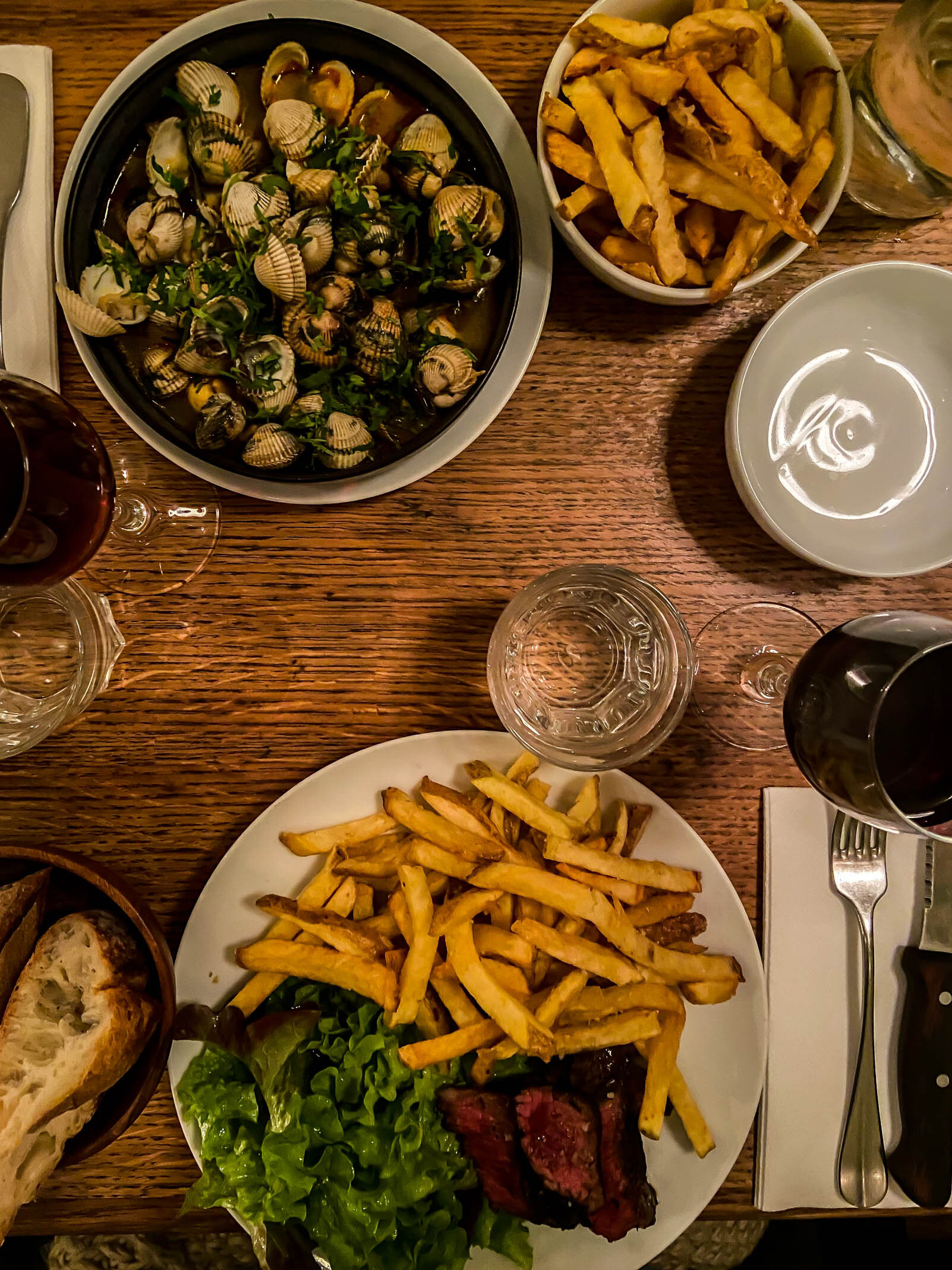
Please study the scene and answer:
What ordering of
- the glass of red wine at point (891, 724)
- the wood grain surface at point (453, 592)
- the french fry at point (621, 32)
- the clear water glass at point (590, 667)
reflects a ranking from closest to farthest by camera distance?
1. the glass of red wine at point (891, 724)
2. the french fry at point (621, 32)
3. the clear water glass at point (590, 667)
4. the wood grain surface at point (453, 592)

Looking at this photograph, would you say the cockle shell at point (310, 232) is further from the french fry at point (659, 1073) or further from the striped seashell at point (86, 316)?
the french fry at point (659, 1073)

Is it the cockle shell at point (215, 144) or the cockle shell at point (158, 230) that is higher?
the cockle shell at point (215, 144)

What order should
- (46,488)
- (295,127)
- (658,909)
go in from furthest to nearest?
(658,909) → (295,127) → (46,488)

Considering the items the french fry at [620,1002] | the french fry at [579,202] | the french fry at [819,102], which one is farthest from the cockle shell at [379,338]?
the french fry at [620,1002]

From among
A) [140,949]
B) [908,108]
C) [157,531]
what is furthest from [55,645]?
[908,108]

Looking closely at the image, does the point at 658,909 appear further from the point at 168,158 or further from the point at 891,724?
the point at 168,158

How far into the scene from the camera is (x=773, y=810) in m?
1.28

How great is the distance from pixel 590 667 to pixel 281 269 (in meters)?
0.69

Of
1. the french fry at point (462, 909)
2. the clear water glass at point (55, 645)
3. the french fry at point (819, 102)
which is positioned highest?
the french fry at point (819, 102)

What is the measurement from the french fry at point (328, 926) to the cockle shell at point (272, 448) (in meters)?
0.59

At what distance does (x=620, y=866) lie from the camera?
3.75 feet

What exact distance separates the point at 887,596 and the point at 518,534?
570mm

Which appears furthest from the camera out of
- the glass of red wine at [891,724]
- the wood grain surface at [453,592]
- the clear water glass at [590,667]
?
the wood grain surface at [453,592]

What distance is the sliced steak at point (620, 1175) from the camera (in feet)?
3.67
